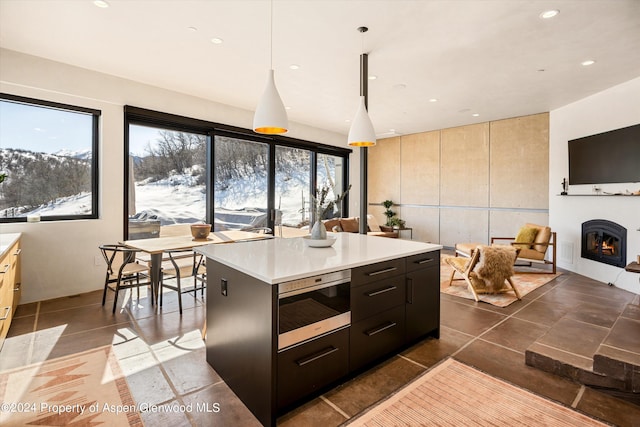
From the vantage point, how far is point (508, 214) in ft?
21.5

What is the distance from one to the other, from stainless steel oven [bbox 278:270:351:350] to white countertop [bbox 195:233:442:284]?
2.4 inches

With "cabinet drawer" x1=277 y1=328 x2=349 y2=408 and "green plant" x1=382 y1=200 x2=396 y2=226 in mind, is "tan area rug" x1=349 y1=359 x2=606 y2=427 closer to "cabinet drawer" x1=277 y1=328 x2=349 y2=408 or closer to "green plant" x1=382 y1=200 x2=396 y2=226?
"cabinet drawer" x1=277 y1=328 x2=349 y2=408

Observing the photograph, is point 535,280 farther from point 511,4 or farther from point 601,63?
point 511,4

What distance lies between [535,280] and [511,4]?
3959mm

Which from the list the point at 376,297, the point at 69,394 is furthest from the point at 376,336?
the point at 69,394

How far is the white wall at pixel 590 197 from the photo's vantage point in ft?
13.9

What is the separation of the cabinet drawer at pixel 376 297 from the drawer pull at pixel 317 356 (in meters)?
0.23

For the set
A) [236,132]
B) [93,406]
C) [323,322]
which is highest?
[236,132]

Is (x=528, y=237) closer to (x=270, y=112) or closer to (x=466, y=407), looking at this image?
(x=466, y=407)

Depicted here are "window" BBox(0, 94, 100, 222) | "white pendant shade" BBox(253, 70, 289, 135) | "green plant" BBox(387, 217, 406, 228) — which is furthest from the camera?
"green plant" BBox(387, 217, 406, 228)

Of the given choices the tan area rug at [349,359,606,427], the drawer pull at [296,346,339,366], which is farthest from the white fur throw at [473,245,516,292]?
the drawer pull at [296,346,339,366]

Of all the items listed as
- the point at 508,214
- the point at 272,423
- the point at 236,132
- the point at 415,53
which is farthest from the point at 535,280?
the point at 236,132

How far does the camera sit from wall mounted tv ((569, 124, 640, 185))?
164 inches

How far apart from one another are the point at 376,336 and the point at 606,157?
4818 mm
